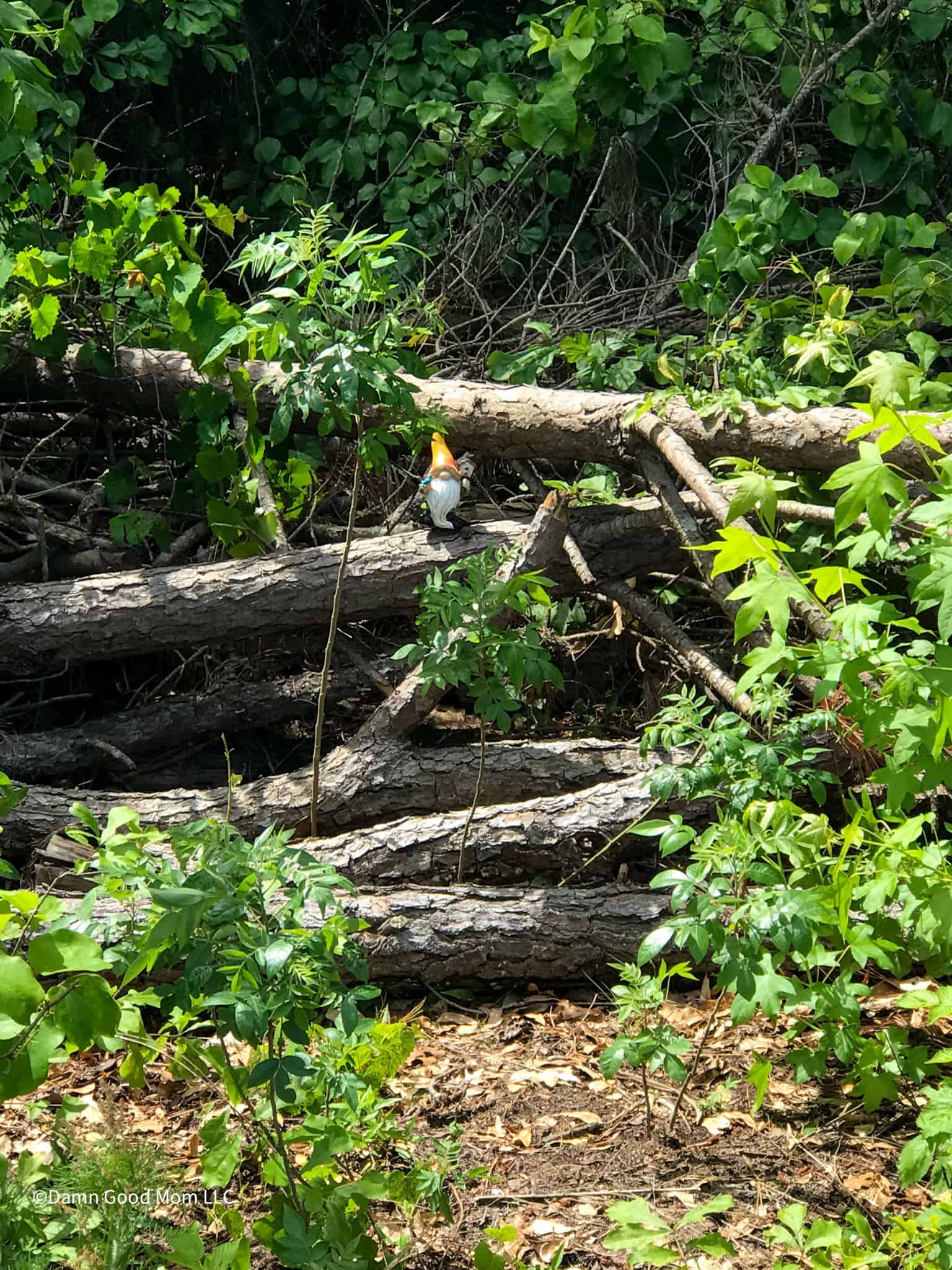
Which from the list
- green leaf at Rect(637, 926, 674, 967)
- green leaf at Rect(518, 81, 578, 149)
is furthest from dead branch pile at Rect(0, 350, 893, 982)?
green leaf at Rect(518, 81, 578, 149)

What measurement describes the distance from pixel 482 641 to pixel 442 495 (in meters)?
0.82

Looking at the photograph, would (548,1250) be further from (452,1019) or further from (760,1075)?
(452,1019)

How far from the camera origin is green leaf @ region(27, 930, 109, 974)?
5.16 feet

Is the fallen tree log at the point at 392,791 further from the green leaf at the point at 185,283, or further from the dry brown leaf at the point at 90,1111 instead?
the green leaf at the point at 185,283

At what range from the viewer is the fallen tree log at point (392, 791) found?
3623 millimetres

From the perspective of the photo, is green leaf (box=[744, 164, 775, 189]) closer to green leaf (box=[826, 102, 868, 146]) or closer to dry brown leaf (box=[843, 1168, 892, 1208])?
green leaf (box=[826, 102, 868, 146])

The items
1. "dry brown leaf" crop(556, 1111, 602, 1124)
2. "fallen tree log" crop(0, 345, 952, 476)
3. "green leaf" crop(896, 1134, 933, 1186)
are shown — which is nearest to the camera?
"green leaf" crop(896, 1134, 933, 1186)

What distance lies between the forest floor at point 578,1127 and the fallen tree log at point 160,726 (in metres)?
1.22

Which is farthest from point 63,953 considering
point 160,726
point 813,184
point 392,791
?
point 813,184

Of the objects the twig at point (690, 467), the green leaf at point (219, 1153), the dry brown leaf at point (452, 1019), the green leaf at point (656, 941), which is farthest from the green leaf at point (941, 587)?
the dry brown leaf at point (452, 1019)

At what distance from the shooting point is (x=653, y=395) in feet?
12.4

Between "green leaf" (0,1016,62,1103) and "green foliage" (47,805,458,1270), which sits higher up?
"green leaf" (0,1016,62,1103)

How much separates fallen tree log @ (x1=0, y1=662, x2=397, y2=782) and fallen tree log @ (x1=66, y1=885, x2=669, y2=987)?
93cm

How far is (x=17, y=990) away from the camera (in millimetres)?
1496
